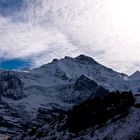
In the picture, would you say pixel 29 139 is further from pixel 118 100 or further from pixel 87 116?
pixel 118 100

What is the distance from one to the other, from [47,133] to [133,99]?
3321 cm

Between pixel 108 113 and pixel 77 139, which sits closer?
pixel 77 139

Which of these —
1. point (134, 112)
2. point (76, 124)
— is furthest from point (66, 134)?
point (134, 112)

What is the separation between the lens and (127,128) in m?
130

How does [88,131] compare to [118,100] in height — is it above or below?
below

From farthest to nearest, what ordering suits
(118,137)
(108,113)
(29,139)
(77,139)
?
(29,139) → (108,113) → (77,139) → (118,137)

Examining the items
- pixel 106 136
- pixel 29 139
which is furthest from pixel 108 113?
pixel 29 139

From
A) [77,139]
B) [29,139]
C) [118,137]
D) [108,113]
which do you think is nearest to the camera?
[118,137]

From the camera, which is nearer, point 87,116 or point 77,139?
point 77,139

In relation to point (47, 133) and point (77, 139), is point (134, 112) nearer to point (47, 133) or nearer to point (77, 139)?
point (77, 139)

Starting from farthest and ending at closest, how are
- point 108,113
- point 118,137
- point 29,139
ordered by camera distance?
1. point 29,139
2. point 108,113
3. point 118,137

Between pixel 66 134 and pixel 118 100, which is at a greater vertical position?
pixel 118 100

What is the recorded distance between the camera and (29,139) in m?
165

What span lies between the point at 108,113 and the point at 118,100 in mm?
9786
